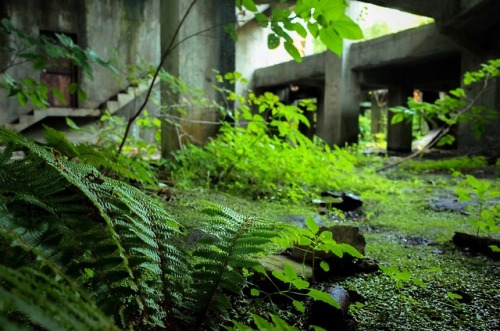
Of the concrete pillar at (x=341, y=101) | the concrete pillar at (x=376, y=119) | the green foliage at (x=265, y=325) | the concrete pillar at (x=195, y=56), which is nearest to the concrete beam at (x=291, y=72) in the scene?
the concrete pillar at (x=341, y=101)

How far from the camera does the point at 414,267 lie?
175cm

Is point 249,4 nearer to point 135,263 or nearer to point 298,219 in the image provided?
point 135,263

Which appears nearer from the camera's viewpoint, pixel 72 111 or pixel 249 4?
pixel 249 4

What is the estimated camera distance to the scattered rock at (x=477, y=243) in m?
1.89

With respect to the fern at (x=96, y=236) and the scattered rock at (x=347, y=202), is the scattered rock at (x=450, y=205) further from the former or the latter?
the fern at (x=96, y=236)

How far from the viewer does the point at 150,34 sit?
12.2 meters

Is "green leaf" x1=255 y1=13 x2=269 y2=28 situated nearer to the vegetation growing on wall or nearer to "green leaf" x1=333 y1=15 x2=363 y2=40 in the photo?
"green leaf" x1=333 y1=15 x2=363 y2=40

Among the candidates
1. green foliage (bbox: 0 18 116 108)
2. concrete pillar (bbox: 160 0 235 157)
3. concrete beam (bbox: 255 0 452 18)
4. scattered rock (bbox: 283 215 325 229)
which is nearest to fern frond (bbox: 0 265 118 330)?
scattered rock (bbox: 283 215 325 229)

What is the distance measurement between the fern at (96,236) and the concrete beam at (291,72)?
951 cm

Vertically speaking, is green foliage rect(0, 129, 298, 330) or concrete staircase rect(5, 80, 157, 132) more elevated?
concrete staircase rect(5, 80, 157, 132)

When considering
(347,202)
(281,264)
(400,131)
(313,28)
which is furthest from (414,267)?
(400,131)

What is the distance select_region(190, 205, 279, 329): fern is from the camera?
98 centimetres

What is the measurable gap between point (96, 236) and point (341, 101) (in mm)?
9227

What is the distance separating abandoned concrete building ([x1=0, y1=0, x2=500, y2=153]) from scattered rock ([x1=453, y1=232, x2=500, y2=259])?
3192mm
